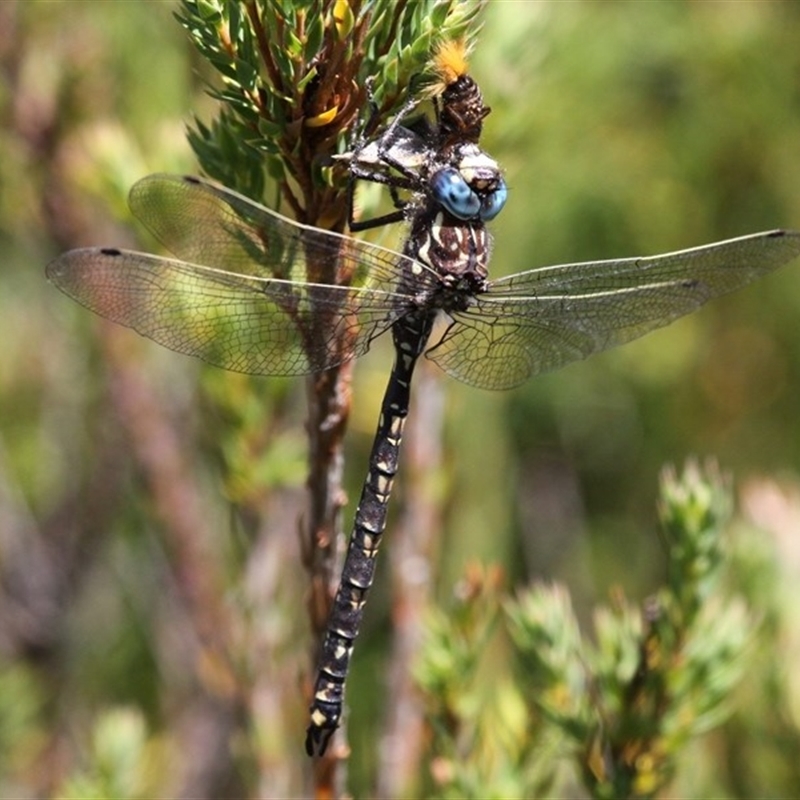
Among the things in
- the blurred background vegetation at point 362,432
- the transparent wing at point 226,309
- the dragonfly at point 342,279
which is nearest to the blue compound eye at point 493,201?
the dragonfly at point 342,279

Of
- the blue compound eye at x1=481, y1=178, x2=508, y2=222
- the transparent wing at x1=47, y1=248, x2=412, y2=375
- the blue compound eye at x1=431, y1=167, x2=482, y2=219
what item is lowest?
the transparent wing at x1=47, y1=248, x2=412, y2=375

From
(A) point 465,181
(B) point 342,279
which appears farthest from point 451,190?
(B) point 342,279

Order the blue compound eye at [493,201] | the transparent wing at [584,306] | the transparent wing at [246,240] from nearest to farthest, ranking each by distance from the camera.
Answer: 1. the transparent wing at [246,240]
2. the blue compound eye at [493,201]
3. the transparent wing at [584,306]

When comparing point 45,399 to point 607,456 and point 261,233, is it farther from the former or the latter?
point 261,233

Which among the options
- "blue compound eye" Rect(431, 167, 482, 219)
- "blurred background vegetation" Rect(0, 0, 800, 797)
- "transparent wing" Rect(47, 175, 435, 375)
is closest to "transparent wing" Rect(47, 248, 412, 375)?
"transparent wing" Rect(47, 175, 435, 375)

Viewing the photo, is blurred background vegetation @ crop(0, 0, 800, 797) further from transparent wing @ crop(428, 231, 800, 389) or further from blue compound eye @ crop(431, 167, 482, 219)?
blue compound eye @ crop(431, 167, 482, 219)

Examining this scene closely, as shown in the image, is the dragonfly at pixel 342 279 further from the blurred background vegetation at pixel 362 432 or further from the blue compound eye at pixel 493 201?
the blurred background vegetation at pixel 362 432

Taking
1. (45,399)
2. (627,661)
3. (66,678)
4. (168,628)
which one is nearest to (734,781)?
(627,661)
